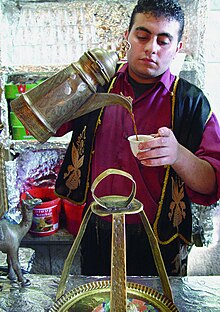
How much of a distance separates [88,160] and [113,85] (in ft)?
1.01

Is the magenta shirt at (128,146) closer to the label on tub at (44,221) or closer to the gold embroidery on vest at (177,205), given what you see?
the gold embroidery on vest at (177,205)

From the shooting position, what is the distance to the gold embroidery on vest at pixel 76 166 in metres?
1.45

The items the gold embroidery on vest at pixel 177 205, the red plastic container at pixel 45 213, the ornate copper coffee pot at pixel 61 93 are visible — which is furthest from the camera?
the red plastic container at pixel 45 213

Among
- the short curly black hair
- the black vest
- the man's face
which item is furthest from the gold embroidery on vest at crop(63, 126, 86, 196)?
the short curly black hair

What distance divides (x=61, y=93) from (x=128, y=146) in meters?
0.57

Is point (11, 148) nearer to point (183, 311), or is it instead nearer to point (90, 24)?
point (90, 24)

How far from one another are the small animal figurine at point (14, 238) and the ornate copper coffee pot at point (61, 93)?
272 mm

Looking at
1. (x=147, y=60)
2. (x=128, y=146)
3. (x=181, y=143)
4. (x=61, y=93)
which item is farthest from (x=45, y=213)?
(x=61, y=93)

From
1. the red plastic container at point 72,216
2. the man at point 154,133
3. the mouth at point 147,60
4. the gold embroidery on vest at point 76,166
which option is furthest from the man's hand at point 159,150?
the red plastic container at point 72,216

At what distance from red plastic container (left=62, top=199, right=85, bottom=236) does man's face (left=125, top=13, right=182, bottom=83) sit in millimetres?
1204

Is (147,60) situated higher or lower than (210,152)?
higher

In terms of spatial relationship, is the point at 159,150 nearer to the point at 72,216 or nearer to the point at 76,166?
the point at 76,166

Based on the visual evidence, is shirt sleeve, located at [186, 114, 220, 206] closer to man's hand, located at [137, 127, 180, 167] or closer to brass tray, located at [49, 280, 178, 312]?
man's hand, located at [137, 127, 180, 167]

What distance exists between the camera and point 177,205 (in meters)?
1.39
